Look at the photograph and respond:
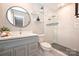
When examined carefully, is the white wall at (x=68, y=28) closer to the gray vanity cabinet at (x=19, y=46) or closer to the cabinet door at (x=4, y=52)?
the gray vanity cabinet at (x=19, y=46)

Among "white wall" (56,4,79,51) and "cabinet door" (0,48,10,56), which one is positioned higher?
"white wall" (56,4,79,51)

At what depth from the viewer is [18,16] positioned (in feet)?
5.34

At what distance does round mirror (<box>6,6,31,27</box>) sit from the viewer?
5.23 ft

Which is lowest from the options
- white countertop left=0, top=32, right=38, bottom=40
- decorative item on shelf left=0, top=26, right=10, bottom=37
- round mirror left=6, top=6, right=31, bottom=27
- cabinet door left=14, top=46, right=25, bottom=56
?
cabinet door left=14, top=46, right=25, bottom=56

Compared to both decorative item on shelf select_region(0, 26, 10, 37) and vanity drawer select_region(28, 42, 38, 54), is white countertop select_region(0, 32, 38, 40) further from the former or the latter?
vanity drawer select_region(28, 42, 38, 54)

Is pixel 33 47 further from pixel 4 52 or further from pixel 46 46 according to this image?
pixel 4 52

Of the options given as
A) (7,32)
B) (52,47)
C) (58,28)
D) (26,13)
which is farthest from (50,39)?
(7,32)

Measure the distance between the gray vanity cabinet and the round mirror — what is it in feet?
1.01

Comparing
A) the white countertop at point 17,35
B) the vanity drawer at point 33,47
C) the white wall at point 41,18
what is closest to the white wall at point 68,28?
the white wall at point 41,18

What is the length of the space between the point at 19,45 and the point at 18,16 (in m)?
0.54

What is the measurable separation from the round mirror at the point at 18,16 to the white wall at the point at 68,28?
25.5 inches

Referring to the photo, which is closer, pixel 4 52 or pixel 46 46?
pixel 4 52

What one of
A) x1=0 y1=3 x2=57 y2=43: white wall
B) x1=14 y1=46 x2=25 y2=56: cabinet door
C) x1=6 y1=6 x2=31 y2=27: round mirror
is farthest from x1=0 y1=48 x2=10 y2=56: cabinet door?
x1=6 y1=6 x2=31 y2=27: round mirror

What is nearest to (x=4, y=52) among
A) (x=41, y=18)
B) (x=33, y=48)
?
(x=33, y=48)
